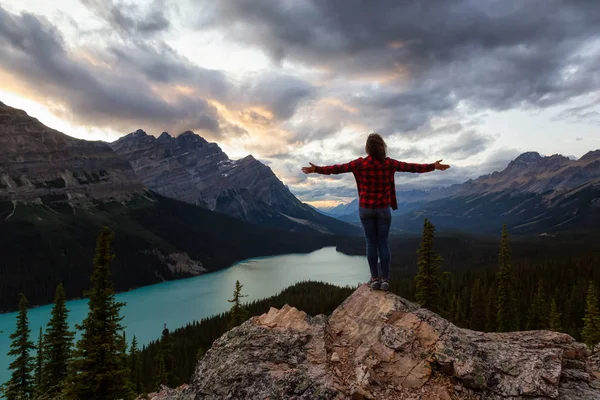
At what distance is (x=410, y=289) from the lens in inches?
4488

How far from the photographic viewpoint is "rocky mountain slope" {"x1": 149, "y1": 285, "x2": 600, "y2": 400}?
24.3 feet

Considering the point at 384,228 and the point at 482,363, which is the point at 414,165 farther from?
the point at 482,363

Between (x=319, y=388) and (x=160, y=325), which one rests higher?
(x=319, y=388)

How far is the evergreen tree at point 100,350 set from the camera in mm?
Result: 20547

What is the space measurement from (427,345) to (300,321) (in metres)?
3.77

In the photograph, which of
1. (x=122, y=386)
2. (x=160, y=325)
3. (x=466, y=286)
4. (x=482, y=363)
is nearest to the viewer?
(x=482, y=363)

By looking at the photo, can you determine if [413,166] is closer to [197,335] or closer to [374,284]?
[374,284]

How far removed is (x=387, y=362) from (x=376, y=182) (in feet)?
16.7

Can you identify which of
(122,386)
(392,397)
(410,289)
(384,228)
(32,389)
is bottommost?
(410,289)

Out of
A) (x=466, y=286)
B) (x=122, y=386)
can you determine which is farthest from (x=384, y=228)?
(x=466, y=286)

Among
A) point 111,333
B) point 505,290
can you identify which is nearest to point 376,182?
point 111,333

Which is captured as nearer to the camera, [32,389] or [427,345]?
[427,345]

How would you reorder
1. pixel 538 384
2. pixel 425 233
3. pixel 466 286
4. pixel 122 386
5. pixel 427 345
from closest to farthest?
pixel 538 384 → pixel 427 345 → pixel 122 386 → pixel 425 233 → pixel 466 286

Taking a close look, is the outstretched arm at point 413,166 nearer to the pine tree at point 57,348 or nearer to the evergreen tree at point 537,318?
the pine tree at point 57,348
